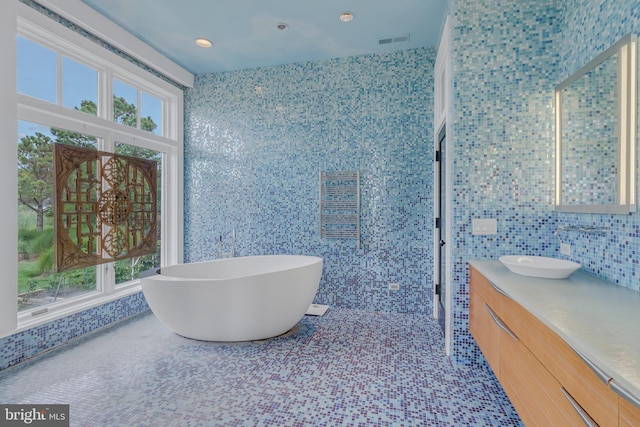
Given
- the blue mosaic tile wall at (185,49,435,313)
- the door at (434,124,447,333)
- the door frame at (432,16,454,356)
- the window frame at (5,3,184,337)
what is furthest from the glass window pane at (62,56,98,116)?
the door at (434,124,447,333)

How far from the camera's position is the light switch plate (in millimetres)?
2240

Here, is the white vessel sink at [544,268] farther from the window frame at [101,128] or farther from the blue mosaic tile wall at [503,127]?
the window frame at [101,128]

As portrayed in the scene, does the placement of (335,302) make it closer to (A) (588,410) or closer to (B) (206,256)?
(B) (206,256)

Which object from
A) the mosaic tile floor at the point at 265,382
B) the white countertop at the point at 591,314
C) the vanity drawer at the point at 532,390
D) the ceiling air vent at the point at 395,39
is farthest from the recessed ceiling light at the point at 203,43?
the vanity drawer at the point at 532,390

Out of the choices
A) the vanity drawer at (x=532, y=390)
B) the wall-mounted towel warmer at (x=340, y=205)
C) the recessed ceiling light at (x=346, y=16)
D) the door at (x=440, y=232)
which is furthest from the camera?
the wall-mounted towel warmer at (x=340, y=205)

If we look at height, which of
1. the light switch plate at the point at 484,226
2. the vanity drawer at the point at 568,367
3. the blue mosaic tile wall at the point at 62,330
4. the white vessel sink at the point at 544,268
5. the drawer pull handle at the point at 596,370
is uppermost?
the light switch plate at the point at 484,226

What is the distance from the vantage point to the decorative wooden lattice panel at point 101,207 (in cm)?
264

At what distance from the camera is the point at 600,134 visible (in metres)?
1.67

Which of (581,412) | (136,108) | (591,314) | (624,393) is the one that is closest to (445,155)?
(591,314)

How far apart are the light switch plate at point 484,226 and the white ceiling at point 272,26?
72.3 inches

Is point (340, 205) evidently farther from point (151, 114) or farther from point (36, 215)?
point (36, 215)

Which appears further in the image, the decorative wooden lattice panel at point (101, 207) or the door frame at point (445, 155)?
the decorative wooden lattice panel at point (101, 207)

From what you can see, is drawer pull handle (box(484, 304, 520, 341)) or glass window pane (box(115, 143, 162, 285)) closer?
drawer pull handle (box(484, 304, 520, 341))

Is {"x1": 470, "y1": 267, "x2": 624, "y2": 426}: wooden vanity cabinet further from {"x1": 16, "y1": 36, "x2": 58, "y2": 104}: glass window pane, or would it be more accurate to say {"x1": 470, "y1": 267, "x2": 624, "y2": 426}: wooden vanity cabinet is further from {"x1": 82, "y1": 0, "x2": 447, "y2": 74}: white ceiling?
{"x1": 16, "y1": 36, "x2": 58, "y2": 104}: glass window pane
